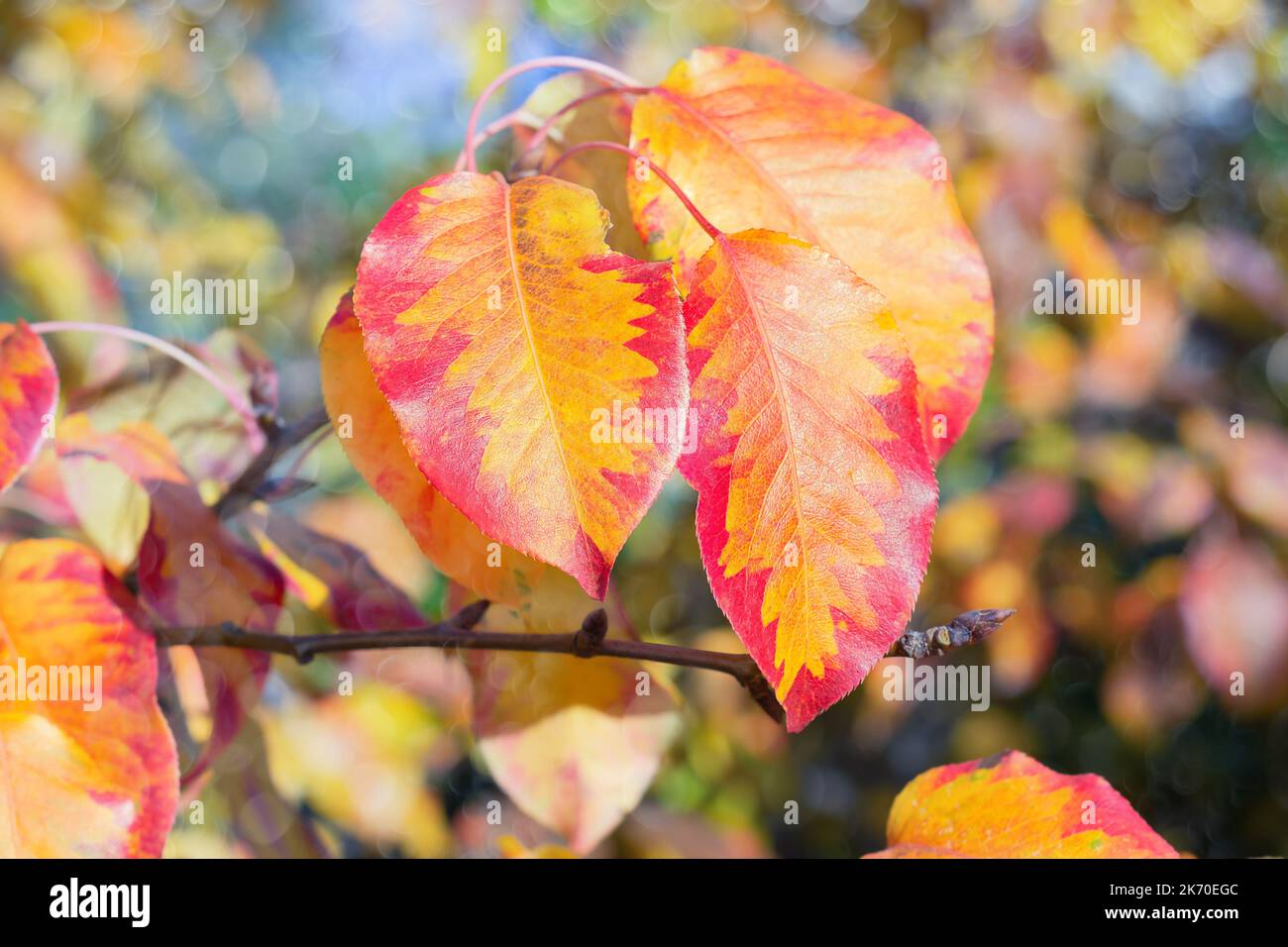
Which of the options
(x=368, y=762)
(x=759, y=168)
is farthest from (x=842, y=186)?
(x=368, y=762)

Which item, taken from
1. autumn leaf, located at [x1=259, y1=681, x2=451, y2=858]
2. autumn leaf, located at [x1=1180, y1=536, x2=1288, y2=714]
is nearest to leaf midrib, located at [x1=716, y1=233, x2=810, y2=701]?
autumn leaf, located at [x1=259, y1=681, x2=451, y2=858]

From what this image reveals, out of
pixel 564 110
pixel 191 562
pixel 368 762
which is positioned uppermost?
pixel 564 110

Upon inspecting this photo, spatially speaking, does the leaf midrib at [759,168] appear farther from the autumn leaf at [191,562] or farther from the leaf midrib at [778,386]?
the autumn leaf at [191,562]

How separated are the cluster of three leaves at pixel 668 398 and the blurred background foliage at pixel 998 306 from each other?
438 millimetres

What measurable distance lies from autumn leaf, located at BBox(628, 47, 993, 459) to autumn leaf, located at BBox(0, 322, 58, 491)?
0.15 m

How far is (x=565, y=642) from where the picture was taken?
0.24 meters

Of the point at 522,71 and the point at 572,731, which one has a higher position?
the point at 522,71

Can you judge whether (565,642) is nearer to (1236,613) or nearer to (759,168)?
(759,168)

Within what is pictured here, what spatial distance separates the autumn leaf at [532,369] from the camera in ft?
0.55

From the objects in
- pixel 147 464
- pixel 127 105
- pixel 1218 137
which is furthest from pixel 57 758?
pixel 1218 137

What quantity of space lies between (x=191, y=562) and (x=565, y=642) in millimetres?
134

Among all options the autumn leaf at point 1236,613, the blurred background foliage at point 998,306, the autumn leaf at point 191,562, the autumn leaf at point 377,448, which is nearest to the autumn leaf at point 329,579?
the autumn leaf at point 191,562

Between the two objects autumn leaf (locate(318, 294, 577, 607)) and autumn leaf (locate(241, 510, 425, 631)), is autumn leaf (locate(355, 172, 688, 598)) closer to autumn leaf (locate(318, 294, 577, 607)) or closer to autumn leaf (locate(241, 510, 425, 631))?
autumn leaf (locate(318, 294, 577, 607))

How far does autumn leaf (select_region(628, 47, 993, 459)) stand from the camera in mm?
214
